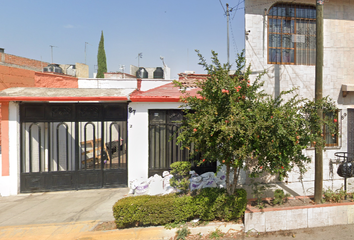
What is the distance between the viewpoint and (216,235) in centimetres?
442

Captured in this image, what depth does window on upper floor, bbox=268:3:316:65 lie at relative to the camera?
753 centimetres

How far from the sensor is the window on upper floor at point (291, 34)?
24.7 feet

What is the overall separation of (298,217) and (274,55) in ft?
17.8

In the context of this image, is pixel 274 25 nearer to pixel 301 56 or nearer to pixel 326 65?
pixel 301 56

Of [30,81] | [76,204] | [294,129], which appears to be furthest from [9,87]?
[294,129]

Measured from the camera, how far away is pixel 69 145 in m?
7.74

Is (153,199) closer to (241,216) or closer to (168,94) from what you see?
(241,216)

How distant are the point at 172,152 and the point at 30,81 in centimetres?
683

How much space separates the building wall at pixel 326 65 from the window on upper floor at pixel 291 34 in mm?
248

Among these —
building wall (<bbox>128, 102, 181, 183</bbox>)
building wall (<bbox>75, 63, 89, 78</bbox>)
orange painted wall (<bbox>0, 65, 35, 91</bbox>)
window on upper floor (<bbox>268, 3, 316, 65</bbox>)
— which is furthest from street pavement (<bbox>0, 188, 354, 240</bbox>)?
building wall (<bbox>75, 63, 89, 78</bbox>)

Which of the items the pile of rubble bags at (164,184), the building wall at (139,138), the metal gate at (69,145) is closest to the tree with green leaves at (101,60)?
the metal gate at (69,145)

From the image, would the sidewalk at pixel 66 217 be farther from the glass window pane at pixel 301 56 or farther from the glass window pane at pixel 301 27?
the glass window pane at pixel 301 27

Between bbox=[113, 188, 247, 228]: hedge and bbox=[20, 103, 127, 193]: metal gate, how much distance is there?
3068 millimetres

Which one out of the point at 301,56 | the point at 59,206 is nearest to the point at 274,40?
the point at 301,56
